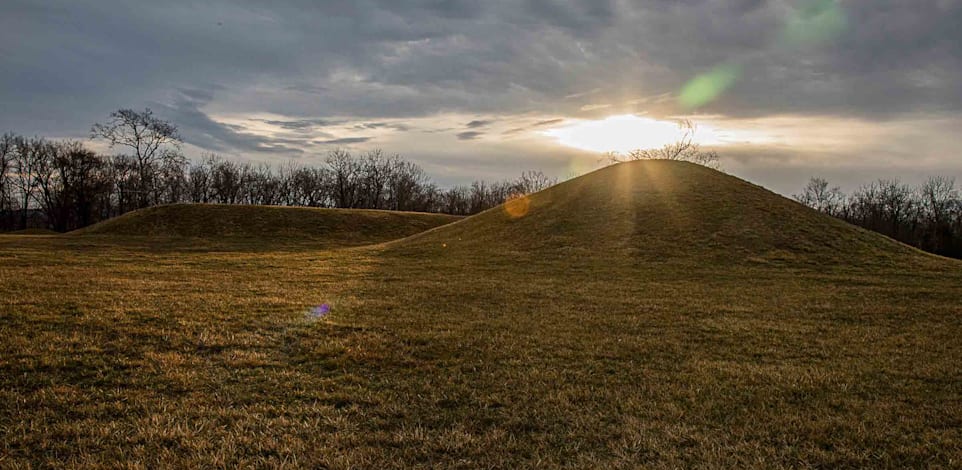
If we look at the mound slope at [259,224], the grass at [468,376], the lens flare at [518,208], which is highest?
the lens flare at [518,208]

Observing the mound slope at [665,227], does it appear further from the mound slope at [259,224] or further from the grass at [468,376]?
the mound slope at [259,224]

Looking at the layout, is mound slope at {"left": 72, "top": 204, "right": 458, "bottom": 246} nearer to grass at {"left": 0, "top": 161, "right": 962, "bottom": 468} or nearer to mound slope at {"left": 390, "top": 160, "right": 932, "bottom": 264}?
mound slope at {"left": 390, "top": 160, "right": 932, "bottom": 264}

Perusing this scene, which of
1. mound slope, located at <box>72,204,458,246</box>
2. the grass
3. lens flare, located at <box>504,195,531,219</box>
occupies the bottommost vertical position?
the grass

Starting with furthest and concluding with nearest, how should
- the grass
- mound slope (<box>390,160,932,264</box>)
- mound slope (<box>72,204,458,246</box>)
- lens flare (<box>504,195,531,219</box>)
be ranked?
mound slope (<box>72,204,458,246</box>), lens flare (<box>504,195,531,219</box>), mound slope (<box>390,160,932,264</box>), the grass

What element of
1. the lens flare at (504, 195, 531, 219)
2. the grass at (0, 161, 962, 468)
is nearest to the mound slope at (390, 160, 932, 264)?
the lens flare at (504, 195, 531, 219)

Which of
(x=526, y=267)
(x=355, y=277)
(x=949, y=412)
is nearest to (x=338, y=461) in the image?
(x=949, y=412)

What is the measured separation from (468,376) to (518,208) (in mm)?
39501

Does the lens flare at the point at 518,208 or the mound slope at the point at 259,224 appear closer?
the lens flare at the point at 518,208

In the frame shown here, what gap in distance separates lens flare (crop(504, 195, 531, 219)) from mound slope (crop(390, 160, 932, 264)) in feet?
0.40

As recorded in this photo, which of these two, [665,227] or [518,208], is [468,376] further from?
[518,208]

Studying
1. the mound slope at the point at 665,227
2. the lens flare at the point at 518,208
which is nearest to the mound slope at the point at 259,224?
the lens flare at the point at 518,208

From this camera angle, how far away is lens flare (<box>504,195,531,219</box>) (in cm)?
4479

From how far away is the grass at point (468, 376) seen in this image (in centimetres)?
574

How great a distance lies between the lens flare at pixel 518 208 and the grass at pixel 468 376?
25.8m
